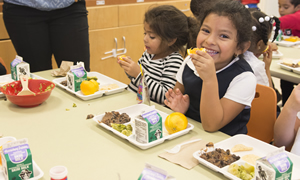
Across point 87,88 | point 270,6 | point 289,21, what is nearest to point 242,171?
point 87,88

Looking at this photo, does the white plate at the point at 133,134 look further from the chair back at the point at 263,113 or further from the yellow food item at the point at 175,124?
the chair back at the point at 263,113

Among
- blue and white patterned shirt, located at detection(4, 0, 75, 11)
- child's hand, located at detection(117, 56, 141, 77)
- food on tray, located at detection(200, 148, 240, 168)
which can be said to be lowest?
food on tray, located at detection(200, 148, 240, 168)

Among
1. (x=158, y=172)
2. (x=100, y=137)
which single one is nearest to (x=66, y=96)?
(x=100, y=137)

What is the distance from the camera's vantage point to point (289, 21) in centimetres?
340

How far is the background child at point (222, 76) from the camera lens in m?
1.31

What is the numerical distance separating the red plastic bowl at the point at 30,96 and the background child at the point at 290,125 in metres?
1.05

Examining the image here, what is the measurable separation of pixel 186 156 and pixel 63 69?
3.65 ft

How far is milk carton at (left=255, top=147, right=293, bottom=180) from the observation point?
857mm

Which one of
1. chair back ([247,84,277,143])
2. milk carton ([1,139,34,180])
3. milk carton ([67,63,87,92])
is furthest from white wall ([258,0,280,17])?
milk carton ([1,139,34,180])

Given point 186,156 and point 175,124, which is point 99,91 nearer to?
point 175,124

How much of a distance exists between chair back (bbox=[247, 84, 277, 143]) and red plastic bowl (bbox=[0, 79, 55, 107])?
1.04 metres

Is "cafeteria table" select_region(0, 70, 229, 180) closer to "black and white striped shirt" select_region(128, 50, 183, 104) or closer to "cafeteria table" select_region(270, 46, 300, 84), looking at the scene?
"black and white striped shirt" select_region(128, 50, 183, 104)

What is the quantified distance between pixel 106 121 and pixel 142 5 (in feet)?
9.29

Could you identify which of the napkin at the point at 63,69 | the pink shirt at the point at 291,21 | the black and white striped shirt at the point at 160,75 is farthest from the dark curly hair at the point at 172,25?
the pink shirt at the point at 291,21
